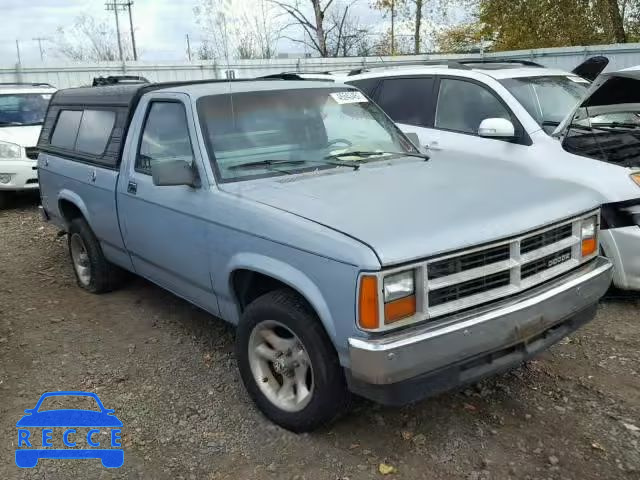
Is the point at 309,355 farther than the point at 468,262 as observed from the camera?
Yes

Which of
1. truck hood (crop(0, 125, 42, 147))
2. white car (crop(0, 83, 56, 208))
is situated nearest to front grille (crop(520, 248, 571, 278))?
white car (crop(0, 83, 56, 208))

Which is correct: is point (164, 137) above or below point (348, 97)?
below

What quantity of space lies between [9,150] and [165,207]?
22.1 ft

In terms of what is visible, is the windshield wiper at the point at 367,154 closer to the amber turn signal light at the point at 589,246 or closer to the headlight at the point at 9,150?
the amber turn signal light at the point at 589,246

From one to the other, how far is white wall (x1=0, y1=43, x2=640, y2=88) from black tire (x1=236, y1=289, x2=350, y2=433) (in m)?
12.1

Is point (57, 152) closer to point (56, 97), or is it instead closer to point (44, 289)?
point (56, 97)

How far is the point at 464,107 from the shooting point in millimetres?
6043

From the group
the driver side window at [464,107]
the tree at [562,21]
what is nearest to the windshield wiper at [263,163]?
the driver side window at [464,107]

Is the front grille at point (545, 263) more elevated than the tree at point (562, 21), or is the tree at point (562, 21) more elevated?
the tree at point (562, 21)

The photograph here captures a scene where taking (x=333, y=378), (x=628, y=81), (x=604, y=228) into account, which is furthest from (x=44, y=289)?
(x=628, y=81)

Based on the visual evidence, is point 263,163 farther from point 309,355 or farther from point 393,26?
point 393,26

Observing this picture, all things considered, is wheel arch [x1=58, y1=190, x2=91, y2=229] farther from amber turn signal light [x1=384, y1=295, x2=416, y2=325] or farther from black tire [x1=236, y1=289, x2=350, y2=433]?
amber turn signal light [x1=384, y1=295, x2=416, y2=325]

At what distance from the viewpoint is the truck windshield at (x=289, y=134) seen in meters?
3.68

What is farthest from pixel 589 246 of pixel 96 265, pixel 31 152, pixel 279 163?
pixel 31 152
